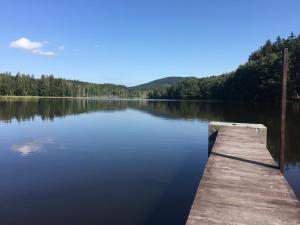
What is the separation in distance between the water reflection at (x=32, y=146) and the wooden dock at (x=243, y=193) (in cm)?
1020

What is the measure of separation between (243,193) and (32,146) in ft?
47.1

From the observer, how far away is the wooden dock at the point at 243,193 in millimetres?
5156

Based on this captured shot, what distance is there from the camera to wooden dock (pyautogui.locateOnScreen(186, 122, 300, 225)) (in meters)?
5.16

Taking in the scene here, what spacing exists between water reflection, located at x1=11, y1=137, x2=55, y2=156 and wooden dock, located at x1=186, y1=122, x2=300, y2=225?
10.2m

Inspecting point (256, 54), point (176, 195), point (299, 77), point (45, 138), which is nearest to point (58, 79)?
point (256, 54)

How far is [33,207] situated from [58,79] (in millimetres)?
184524

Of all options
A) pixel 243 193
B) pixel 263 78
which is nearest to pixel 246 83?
pixel 263 78

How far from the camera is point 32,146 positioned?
1772 cm

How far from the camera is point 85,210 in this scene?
8227 millimetres

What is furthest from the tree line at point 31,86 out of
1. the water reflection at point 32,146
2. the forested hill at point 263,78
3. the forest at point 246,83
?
the water reflection at point 32,146

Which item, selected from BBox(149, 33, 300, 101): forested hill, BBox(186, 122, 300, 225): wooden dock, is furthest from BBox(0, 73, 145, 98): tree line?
BBox(186, 122, 300, 225): wooden dock

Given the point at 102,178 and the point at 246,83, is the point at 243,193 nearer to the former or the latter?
the point at 102,178

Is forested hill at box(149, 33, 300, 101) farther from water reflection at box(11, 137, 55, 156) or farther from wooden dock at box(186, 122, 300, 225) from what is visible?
wooden dock at box(186, 122, 300, 225)

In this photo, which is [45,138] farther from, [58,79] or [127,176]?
[58,79]
